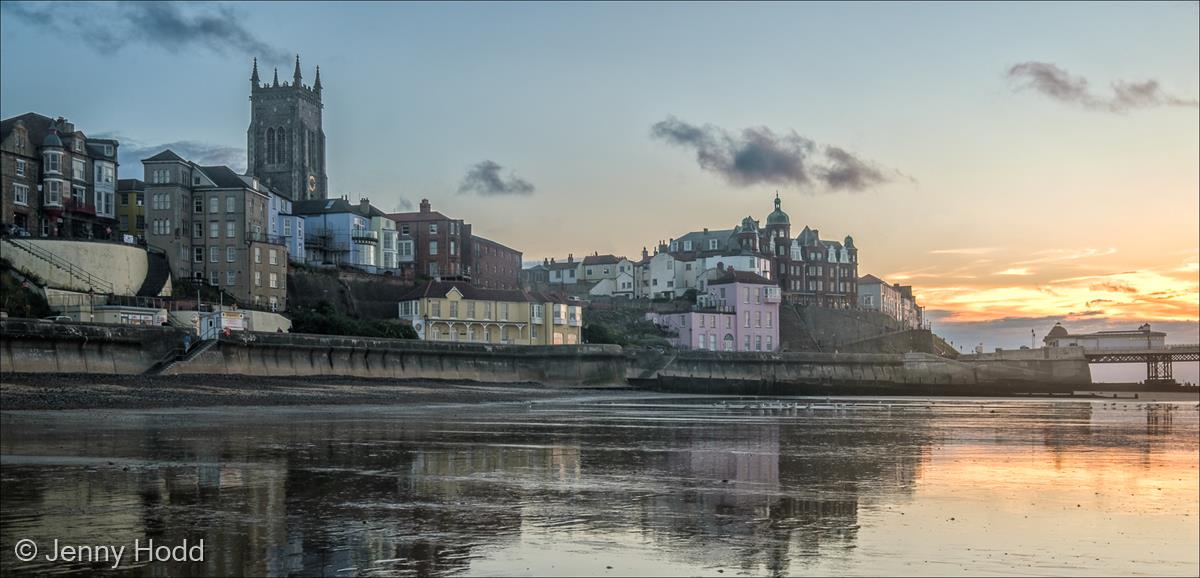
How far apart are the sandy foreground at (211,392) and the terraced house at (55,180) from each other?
2316 cm

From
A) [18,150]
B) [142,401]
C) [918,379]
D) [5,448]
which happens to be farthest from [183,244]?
[918,379]

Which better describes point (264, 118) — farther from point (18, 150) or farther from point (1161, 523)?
point (1161, 523)

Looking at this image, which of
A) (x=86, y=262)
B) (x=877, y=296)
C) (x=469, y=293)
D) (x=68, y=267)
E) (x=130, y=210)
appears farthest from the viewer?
(x=877, y=296)

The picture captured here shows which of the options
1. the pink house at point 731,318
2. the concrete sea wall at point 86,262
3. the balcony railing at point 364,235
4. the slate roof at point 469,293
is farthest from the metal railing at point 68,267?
the pink house at point 731,318

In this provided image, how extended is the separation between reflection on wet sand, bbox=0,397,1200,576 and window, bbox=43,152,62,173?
45586 mm

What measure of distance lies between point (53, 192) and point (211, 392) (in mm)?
34176

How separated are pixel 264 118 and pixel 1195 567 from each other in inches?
5148

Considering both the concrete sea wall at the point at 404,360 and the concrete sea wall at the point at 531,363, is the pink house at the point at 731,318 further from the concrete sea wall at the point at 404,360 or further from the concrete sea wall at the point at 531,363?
the concrete sea wall at the point at 404,360

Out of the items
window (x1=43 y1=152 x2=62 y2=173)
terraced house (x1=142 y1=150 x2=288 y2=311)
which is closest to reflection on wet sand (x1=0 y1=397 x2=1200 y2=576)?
terraced house (x1=142 y1=150 x2=288 y2=311)

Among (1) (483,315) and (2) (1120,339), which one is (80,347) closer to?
(1) (483,315)

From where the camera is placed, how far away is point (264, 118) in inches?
5089

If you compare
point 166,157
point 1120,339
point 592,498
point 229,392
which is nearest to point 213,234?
point 166,157

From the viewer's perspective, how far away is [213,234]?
74.2 meters

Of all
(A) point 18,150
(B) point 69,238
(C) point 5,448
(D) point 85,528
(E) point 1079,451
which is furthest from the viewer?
(A) point 18,150
